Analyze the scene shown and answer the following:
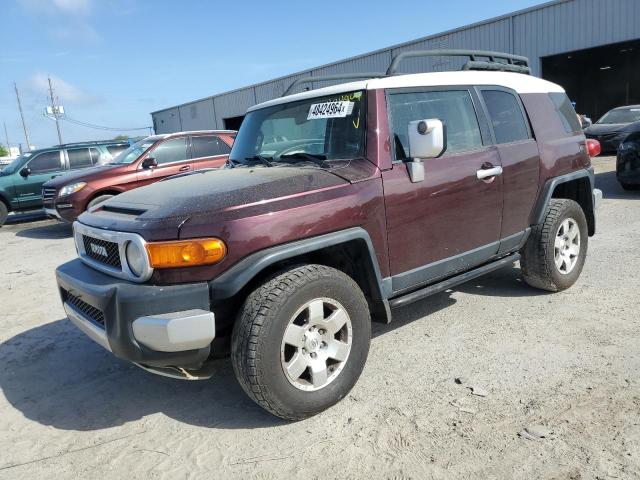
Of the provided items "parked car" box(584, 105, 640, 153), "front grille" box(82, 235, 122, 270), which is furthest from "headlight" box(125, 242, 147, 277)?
"parked car" box(584, 105, 640, 153)

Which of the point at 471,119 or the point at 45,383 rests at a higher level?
the point at 471,119

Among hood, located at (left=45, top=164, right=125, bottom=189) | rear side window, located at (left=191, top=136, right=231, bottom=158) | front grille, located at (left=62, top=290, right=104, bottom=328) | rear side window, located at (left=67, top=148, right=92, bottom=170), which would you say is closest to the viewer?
front grille, located at (left=62, top=290, right=104, bottom=328)

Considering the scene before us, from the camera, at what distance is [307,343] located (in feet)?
9.34

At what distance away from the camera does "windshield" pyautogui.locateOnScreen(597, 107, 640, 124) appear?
1554cm

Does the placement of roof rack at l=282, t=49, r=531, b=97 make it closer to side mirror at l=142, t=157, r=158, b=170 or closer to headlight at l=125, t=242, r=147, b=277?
headlight at l=125, t=242, r=147, b=277

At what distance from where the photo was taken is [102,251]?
3020 mm

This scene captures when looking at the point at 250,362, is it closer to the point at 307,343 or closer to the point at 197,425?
the point at 307,343

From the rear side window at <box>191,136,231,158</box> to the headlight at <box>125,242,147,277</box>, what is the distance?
721cm

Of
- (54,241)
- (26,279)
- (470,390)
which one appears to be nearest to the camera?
(470,390)

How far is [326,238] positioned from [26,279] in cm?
524

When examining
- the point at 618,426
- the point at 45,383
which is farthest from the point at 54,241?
the point at 618,426

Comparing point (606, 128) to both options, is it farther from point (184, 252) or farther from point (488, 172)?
point (184, 252)

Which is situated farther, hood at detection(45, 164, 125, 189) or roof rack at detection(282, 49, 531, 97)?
hood at detection(45, 164, 125, 189)

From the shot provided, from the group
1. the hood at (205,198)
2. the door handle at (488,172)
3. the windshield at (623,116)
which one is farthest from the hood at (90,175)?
the windshield at (623,116)
